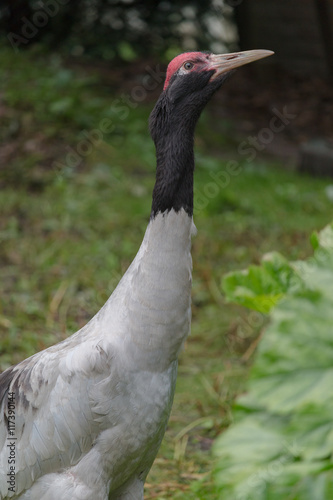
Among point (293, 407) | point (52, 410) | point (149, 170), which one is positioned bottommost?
point (149, 170)

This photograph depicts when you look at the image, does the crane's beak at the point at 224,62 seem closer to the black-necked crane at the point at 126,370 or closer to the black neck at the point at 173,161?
the black-necked crane at the point at 126,370

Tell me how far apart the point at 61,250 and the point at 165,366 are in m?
3.55

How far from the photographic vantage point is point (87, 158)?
313 inches

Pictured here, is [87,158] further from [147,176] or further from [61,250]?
[61,250]

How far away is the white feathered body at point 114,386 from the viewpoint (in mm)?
2727

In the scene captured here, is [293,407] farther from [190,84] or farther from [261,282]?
[190,84]

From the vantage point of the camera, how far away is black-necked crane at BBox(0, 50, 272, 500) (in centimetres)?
273

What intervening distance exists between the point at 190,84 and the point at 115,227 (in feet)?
12.2

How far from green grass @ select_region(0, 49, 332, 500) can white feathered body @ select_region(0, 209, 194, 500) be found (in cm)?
70

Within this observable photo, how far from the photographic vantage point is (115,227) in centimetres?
664

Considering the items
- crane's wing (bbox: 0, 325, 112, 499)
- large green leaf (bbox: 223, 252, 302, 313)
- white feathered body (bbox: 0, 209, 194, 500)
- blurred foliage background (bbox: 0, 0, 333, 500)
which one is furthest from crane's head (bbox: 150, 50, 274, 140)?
blurred foliage background (bbox: 0, 0, 333, 500)

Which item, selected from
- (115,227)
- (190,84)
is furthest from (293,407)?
(115,227)

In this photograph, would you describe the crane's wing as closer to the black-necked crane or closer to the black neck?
the black-necked crane

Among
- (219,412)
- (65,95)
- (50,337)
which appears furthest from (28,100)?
(219,412)
